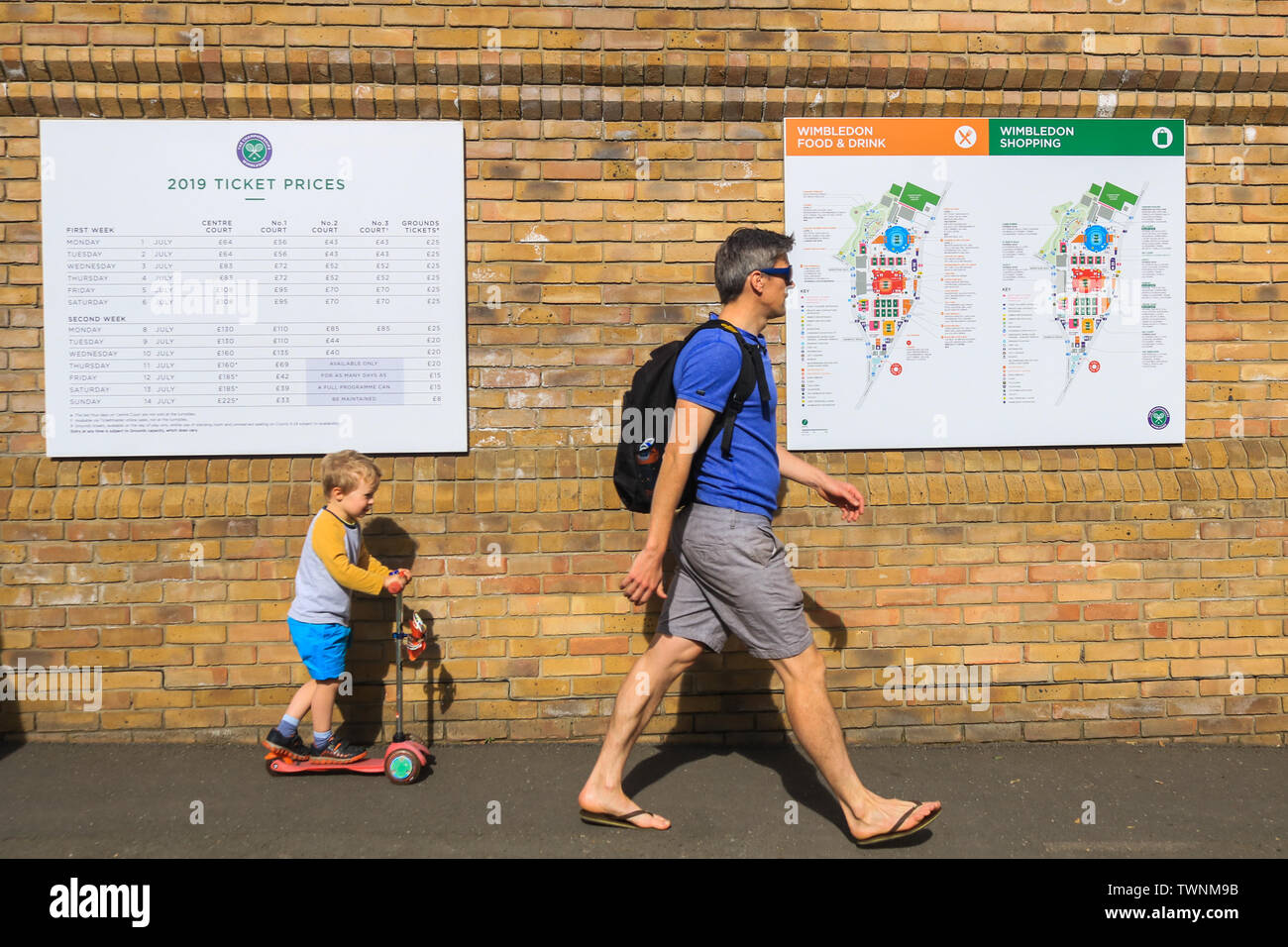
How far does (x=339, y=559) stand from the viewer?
4.04m

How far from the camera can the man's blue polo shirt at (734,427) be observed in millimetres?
3305

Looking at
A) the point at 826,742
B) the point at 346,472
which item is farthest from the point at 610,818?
the point at 346,472

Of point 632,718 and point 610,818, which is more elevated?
point 632,718

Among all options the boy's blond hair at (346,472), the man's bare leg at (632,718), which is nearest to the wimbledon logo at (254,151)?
the boy's blond hair at (346,472)

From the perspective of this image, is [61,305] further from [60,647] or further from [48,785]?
[48,785]

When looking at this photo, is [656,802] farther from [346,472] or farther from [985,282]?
[985,282]

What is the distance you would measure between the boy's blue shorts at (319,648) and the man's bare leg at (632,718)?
132 cm

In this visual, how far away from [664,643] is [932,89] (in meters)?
3.08

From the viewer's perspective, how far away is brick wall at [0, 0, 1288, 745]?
14.8ft

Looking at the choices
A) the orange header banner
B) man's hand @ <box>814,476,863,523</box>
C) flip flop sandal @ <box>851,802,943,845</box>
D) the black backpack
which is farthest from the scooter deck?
the orange header banner

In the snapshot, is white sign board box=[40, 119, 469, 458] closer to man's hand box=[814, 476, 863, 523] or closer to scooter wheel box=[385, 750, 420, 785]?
scooter wheel box=[385, 750, 420, 785]

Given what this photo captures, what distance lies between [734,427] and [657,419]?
0.32 meters

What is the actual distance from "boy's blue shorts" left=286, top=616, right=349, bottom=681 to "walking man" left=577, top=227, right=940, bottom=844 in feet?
4.36

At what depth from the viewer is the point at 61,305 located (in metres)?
4.54
